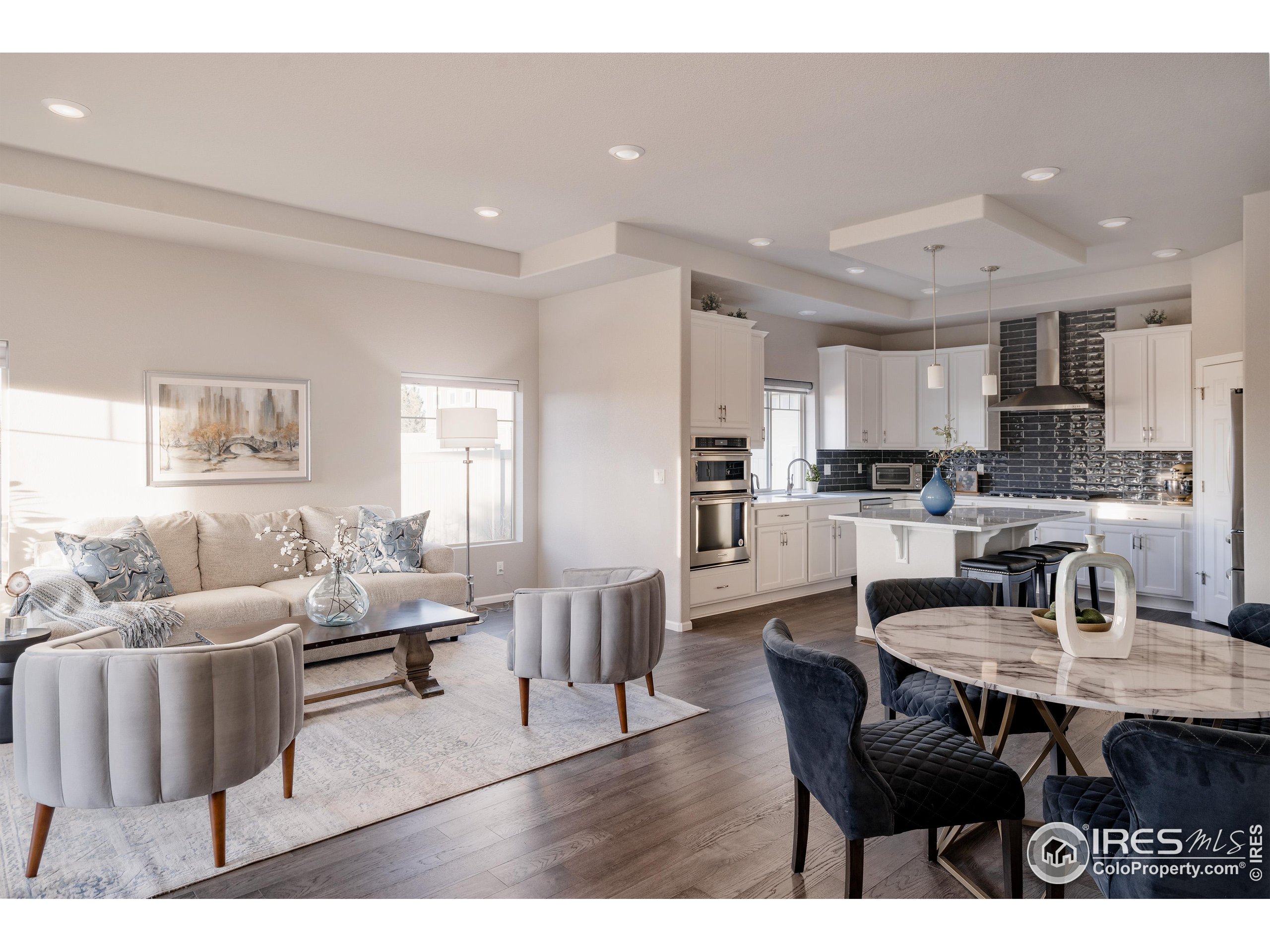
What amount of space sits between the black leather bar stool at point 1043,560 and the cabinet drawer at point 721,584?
6.18 ft

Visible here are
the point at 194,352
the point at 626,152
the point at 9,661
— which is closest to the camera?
the point at 9,661

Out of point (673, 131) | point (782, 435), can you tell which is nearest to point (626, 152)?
point (673, 131)

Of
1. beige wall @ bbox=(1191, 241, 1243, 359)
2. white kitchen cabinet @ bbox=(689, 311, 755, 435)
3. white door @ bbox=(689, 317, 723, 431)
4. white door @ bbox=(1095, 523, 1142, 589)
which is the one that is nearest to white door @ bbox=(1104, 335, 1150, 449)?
beige wall @ bbox=(1191, 241, 1243, 359)

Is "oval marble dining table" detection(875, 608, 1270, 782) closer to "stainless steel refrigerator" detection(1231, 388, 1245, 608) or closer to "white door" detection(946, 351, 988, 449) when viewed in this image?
"stainless steel refrigerator" detection(1231, 388, 1245, 608)

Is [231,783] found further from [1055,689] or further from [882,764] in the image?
[1055,689]

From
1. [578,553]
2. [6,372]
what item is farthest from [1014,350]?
[6,372]

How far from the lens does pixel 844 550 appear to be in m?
7.11

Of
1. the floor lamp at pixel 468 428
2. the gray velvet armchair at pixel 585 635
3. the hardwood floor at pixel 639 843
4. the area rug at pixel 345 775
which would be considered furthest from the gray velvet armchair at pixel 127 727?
the floor lamp at pixel 468 428

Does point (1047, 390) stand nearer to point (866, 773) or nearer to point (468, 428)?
point (468, 428)

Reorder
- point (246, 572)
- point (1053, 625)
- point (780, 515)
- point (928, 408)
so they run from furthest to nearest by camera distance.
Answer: point (928, 408), point (780, 515), point (246, 572), point (1053, 625)

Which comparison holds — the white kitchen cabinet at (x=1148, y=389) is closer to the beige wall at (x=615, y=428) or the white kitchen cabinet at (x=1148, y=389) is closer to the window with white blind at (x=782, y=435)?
the window with white blind at (x=782, y=435)

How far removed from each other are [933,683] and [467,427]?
148 inches

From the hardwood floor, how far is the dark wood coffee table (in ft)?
3.30

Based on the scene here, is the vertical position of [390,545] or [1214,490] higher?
[1214,490]
